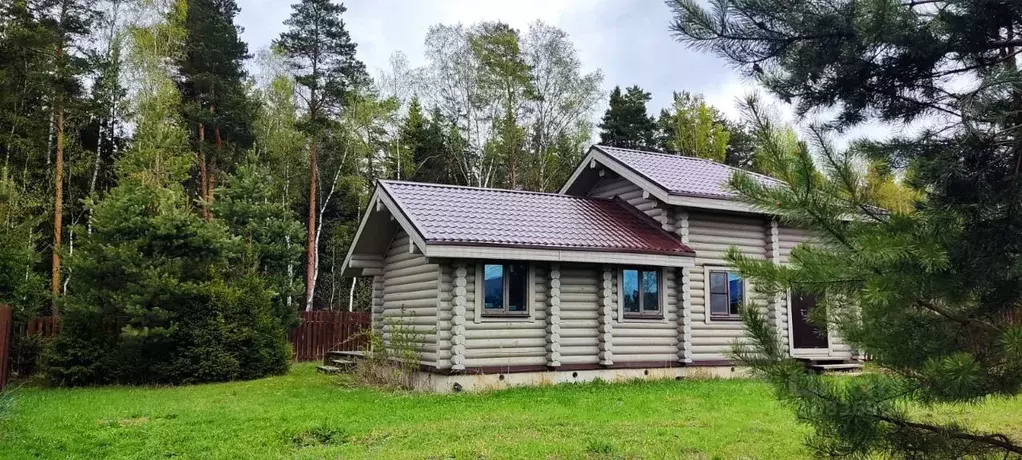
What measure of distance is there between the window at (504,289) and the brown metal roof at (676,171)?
3600 mm

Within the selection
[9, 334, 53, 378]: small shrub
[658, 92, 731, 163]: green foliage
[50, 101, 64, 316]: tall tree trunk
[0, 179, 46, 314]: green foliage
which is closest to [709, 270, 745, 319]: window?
[9, 334, 53, 378]: small shrub

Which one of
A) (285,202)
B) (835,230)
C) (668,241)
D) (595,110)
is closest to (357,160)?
(285,202)

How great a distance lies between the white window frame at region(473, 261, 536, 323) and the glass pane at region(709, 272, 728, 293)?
416 centimetres

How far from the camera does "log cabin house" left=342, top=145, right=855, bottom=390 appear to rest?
12273 millimetres

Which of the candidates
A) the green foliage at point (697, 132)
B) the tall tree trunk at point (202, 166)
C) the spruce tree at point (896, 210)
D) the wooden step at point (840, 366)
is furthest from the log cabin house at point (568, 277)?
the green foliage at point (697, 132)

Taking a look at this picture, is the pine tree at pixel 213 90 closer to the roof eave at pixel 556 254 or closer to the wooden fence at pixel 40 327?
the wooden fence at pixel 40 327

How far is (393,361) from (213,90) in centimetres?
1899

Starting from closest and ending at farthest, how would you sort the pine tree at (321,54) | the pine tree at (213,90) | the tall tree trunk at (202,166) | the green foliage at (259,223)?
1. the green foliage at (259,223)
2. the tall tree trunk at (202,166)
3. the pine tree at (213,90)
4. the pine tree at (321,54)

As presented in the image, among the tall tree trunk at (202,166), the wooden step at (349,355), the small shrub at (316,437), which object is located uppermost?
the tall tree trunk at (202,166)

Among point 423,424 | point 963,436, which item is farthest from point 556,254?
point 963,436

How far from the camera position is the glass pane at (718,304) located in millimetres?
14594

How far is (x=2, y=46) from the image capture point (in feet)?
42.1

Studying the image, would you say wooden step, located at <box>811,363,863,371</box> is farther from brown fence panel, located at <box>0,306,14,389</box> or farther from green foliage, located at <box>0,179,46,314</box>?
green foliage, located at <box>0,179,46,314</box>

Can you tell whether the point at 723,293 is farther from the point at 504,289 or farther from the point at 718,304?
the point at 504,289
